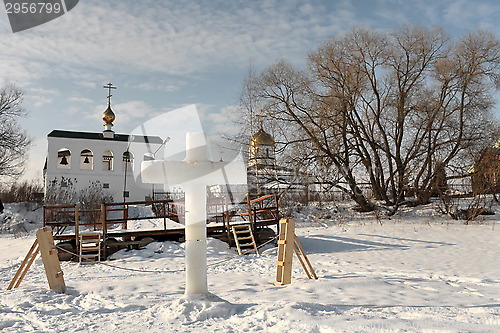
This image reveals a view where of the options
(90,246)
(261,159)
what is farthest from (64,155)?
(90,246)

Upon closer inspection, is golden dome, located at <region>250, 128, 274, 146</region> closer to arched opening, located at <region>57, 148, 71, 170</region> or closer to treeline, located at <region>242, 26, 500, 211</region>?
treeline, located at <region>242, 26, 500, 211</region>

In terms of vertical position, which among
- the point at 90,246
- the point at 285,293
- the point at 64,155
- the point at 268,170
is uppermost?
the point at 64,155

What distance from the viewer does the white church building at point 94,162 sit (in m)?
35.1

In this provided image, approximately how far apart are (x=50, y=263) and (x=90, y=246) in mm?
5481

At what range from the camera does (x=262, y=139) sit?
21031 millimetres

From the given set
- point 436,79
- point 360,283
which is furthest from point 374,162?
point 360,283

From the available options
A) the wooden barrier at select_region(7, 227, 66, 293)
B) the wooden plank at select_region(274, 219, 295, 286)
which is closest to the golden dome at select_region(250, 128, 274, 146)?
the wooden plank at select_region(274, 219, 295, 286)

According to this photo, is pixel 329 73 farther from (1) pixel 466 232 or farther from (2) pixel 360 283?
(2) pixel 360 283

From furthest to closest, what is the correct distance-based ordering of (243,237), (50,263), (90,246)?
(243,237), (90,246), (50,263)

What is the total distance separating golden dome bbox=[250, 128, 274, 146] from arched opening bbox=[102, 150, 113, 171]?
21.6m

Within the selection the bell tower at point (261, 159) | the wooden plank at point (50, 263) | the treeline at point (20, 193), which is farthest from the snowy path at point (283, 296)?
the treeline at point (20, 193)

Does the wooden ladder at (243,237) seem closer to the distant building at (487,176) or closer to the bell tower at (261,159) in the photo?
the bell tower at (261,159)

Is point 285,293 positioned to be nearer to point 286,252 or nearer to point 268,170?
point 286,252

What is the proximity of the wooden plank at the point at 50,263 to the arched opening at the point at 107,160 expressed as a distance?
32557 mm
